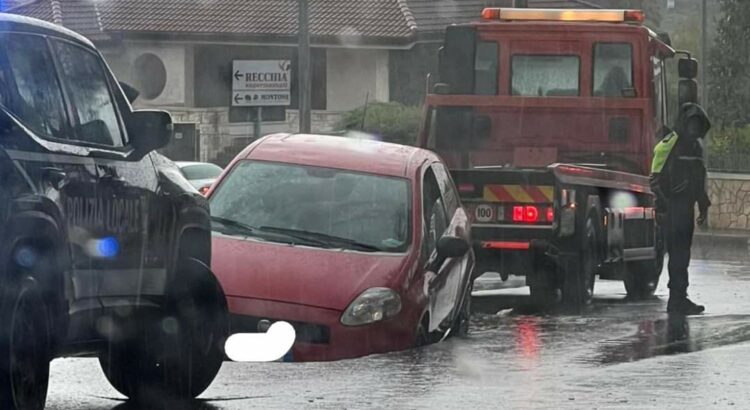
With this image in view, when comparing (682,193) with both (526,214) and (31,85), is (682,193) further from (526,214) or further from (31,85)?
(31,85)

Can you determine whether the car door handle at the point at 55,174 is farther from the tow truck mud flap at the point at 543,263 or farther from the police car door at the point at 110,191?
the tow truck mud flap at the point at 543,263

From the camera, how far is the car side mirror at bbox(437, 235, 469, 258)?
40.4ft

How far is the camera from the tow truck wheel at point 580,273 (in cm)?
1662

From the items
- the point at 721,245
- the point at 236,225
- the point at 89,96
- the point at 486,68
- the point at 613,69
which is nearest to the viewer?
the point at 89,96

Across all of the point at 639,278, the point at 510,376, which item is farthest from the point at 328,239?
the point at 639,278

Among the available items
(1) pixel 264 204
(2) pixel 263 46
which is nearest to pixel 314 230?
(1) pixel 264 204

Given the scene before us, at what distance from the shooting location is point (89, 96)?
28.3 ft

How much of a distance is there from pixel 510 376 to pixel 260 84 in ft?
85.1

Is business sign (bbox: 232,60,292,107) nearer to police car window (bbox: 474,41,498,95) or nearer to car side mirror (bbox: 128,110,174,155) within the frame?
police car window (bbox: 474,41,498,95)

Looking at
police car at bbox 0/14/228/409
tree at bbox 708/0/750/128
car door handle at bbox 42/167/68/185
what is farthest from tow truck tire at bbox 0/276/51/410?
tree at bbox 708/0/750/128

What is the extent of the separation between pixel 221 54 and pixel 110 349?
41640mm

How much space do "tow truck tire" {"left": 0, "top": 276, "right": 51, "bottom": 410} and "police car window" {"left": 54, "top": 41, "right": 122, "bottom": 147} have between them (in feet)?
3.78

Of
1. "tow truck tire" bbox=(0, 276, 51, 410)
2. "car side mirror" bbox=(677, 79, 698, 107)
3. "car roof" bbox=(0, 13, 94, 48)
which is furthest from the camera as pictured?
"car side mirror" bbox=(677, 79, 698, 107)

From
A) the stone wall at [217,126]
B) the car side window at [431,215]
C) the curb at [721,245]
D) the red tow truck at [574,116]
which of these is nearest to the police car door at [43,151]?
the car side window at [431,215]
